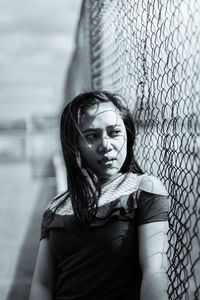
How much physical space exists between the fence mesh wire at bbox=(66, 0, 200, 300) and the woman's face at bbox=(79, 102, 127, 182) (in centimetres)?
18

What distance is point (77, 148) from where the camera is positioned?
2.26 meters

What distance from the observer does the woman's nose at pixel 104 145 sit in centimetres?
215

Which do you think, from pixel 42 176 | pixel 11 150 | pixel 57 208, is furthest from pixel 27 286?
pixel 11 150

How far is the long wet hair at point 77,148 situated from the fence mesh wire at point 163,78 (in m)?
0.14

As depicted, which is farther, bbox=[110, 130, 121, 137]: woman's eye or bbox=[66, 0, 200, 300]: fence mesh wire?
bbox=[110, 130, 121, 137]: woman's eye

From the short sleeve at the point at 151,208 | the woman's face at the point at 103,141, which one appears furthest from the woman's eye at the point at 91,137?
the short sleeve at the point at 151,208

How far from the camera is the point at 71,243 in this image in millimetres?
2061

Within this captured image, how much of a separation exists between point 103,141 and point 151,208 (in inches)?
14.1

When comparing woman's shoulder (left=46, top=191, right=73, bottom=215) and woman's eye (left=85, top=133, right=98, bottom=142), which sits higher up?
woman's eye (left=85, top=133, right=98, bottom=142)

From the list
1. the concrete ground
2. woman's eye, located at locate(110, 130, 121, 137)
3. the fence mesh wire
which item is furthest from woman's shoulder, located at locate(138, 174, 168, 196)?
the concrete ground

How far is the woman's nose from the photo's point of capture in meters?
2.15

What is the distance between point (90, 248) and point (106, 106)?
56cm

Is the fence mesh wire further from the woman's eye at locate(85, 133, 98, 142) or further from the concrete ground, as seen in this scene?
the concrete ground

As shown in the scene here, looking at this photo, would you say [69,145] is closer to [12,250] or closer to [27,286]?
[27,286]
